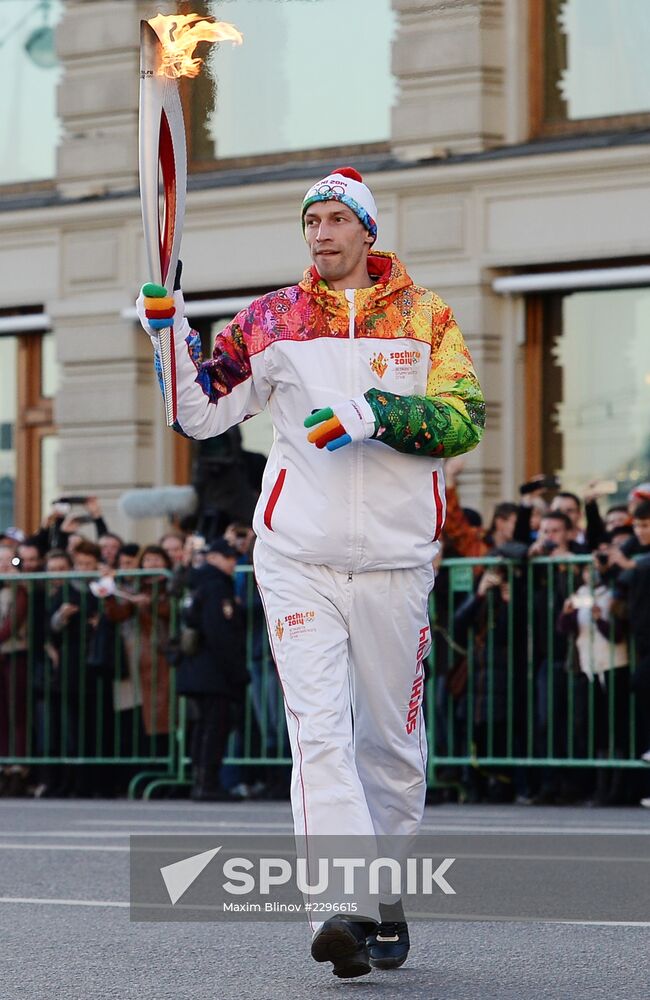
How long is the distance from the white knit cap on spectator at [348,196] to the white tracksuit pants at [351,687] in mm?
973

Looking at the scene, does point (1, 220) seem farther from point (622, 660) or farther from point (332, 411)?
point (332, 411)

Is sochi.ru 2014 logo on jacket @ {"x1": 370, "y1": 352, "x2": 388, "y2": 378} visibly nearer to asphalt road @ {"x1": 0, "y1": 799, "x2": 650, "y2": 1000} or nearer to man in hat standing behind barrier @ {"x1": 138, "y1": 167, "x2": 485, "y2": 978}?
man in hat standing behind barrier @ {"x1": 138, "y1": 167, "x2": 485, "y2": 978}

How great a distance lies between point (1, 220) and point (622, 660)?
11.3 metres

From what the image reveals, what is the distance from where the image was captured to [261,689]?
15.0 meters

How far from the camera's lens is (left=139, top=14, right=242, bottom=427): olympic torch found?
20.9 feet

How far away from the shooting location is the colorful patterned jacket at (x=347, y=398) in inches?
251

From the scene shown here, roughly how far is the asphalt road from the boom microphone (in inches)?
323

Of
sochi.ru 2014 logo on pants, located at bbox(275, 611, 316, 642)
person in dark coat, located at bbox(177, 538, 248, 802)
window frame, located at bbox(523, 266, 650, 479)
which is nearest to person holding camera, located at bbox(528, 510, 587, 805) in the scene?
person in dark coat, located at bbox(177, 538, 248, 802)

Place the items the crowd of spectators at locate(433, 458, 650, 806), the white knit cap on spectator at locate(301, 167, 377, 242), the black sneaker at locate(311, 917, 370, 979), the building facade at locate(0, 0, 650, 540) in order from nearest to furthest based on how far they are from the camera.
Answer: the black sneaker at locate(311, 917, 370, 979) → the white knit cap on spectator at locate(301, 167, 377, 242) → the crowd of spectators at locate(433, 458, 650, 806) → the building facade at locate(0, 0, 650, 540)

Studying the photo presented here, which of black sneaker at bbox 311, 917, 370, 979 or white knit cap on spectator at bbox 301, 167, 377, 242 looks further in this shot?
white knit cap on spectator at bbox 301, 167, 377, 242

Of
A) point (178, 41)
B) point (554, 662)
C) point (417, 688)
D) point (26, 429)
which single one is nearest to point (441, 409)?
point (417, 688)

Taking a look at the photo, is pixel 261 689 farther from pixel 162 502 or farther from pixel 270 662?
pixel 162 502

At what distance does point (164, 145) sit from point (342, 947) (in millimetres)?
2227

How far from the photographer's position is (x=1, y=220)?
23172mm
